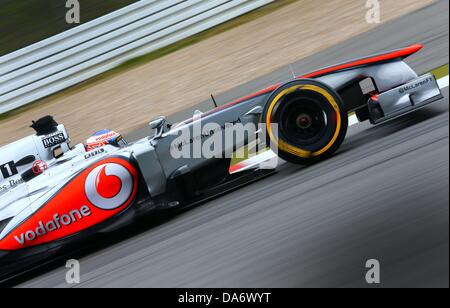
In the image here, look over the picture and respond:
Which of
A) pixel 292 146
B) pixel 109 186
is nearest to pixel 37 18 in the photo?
pixel 109 186

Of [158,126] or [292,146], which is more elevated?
[158,126]

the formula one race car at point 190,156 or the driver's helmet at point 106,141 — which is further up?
the driver's helmet at point 106,141

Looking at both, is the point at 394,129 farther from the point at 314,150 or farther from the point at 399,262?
the point at 399,262

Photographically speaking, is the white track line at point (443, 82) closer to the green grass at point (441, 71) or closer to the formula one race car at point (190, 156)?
the green grass at point (441, 71)

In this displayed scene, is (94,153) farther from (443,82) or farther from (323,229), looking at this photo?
(443,82)

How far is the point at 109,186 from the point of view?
566 cm

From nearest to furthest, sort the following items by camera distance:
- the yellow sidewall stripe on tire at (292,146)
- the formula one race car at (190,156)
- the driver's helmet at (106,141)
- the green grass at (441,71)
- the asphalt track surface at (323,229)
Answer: the asphalt track surface at (323,229), the yellow sidewall stripe on tire at (292,146), the formula one race car at (190,156), the driver's helmet at (106,141), the green grass at (441,71)

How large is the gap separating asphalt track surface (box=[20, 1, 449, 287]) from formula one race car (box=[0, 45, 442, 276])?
23cm

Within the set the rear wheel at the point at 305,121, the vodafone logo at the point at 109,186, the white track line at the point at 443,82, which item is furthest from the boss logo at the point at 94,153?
the white track line at the point at 443,82

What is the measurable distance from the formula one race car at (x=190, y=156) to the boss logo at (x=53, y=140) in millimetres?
710

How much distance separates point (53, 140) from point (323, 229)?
3.22 meters

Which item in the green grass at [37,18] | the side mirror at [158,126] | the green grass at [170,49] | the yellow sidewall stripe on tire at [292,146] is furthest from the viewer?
the green grass at [37,18]

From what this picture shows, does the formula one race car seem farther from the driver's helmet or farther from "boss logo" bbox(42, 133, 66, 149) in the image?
"boss logo" bbox(42, 133, 66, 149)

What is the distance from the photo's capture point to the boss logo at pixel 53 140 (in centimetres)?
654
